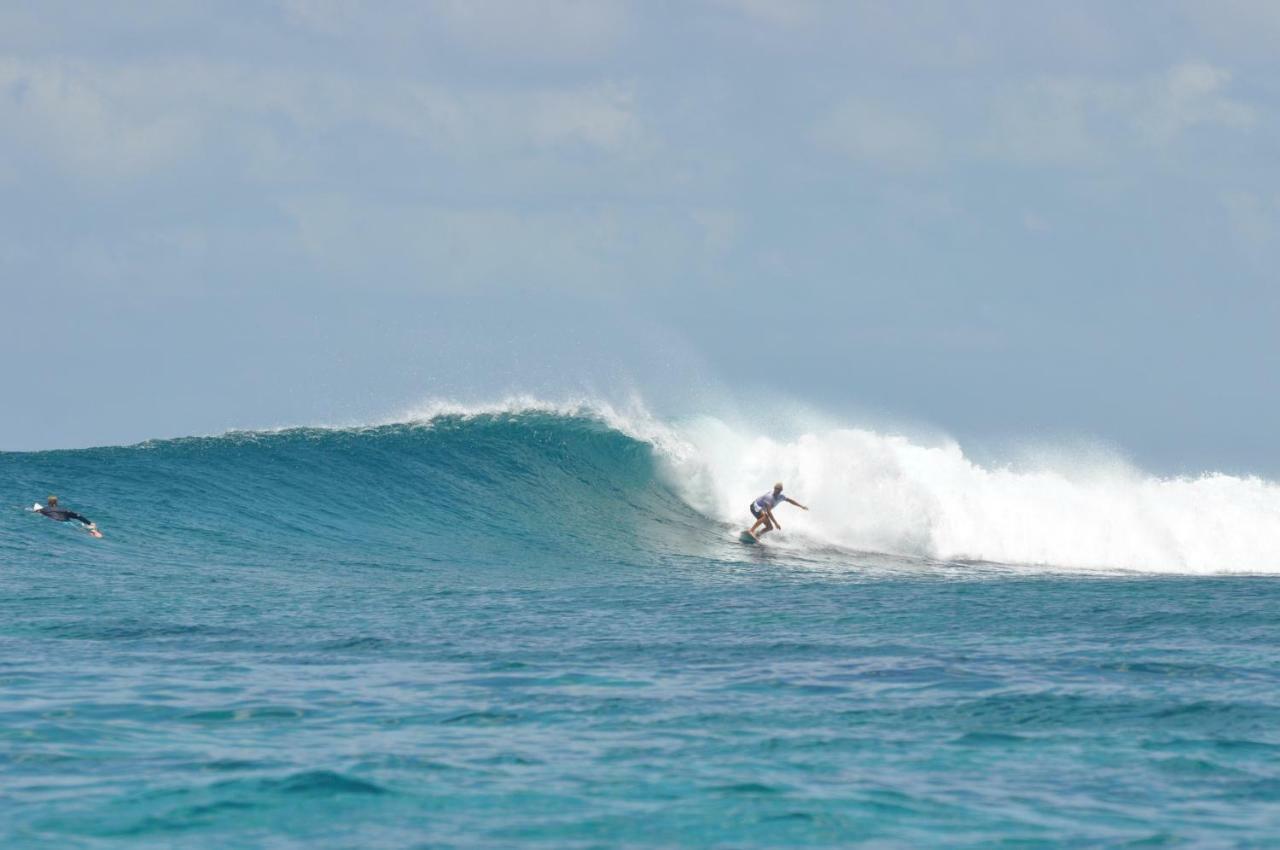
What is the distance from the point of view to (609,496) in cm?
2961

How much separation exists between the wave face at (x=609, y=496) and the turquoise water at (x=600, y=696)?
19.0 inches

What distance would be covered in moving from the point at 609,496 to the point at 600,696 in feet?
56.7

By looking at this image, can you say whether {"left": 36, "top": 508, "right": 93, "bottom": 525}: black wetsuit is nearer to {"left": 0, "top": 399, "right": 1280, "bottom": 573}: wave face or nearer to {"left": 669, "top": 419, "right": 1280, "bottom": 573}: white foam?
{"left": 0, "top": 399, "right": 1280, "bottom": 573}: wave face

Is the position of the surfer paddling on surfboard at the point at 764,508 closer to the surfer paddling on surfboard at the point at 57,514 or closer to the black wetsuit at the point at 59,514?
the surfer paddling on surfboard at the point at 57,514

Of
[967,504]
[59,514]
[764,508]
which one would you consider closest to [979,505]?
[967,504]

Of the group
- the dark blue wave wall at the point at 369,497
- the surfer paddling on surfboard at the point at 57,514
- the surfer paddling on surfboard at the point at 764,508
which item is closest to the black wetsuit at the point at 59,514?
the surfer paddling on surfboard at the point at 57,514

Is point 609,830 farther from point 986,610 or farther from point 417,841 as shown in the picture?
point 986,610

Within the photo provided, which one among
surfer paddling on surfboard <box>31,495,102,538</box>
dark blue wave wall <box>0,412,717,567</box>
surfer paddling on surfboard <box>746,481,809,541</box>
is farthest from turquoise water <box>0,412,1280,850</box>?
surfer paddling on surfboard <box>746,481,809,541</box>

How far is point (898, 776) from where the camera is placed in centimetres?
981

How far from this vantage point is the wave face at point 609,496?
82.9ft

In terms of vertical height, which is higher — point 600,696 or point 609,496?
point 609,496

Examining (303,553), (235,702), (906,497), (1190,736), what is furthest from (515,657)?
(906,497)

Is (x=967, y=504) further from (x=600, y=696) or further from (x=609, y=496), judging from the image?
(x=600, y=696)

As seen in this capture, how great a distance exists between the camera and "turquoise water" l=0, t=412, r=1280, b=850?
8.91 metres
